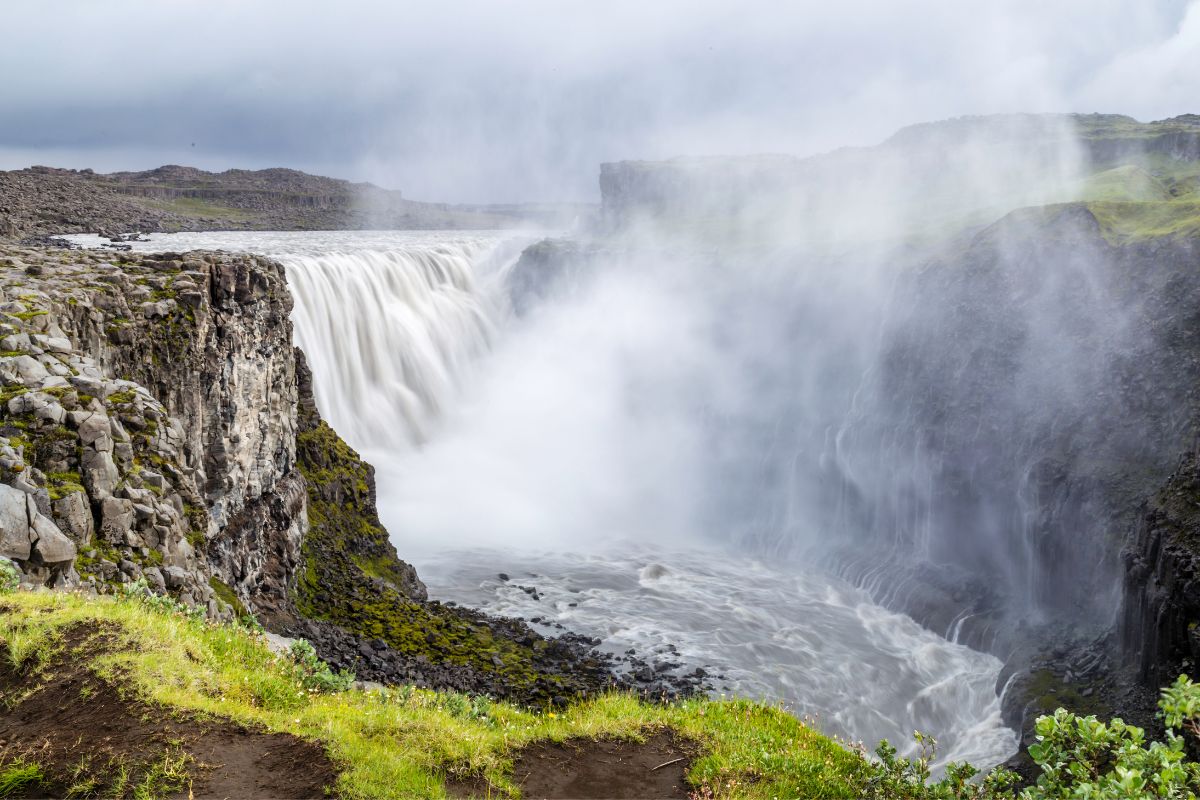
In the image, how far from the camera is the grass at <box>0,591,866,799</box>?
8.47 meters

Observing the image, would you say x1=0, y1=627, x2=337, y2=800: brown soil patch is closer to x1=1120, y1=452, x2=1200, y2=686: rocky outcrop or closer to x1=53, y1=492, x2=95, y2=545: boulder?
x1=53, y1=492, x2=95, y2=545: boulder

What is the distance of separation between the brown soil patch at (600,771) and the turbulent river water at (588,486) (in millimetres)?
9845

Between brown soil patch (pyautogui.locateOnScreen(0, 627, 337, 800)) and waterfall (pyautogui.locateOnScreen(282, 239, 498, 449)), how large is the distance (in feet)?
118

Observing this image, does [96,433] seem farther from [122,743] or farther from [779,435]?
[779,435]

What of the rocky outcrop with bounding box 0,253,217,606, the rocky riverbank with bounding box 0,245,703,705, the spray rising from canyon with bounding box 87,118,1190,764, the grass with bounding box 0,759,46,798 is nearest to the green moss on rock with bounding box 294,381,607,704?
the rocky riverbank with bounding box 0,245,703,705

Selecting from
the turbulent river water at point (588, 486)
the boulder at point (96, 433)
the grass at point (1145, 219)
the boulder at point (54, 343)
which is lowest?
the turbulent river water at point (588, 486)

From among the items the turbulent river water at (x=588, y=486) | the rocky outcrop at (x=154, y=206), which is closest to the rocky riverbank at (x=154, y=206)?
the rocky outcrop at (x=154, y=206)

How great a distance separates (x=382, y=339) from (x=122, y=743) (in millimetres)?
46451

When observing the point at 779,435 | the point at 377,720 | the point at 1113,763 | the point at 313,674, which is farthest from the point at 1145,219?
the point at 377,720

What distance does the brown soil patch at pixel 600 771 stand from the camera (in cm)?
903

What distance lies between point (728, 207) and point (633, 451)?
7012 cm

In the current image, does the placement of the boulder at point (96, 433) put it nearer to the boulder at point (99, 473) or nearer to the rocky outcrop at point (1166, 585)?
the boulder at point (99, 473)

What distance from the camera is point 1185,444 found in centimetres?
3036

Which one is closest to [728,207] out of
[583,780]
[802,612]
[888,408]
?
[888,408]
